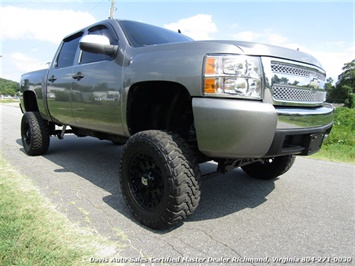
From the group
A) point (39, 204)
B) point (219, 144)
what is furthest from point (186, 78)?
point (39, 204)

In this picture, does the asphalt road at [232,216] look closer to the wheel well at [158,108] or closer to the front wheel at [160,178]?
the front wheel at [160,178]

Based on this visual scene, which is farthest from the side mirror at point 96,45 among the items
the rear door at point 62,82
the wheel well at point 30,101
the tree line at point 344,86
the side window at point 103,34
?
the tree line at point 344,86

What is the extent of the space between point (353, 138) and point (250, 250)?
256 inches

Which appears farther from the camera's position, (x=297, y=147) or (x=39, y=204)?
(x=39, y=204)

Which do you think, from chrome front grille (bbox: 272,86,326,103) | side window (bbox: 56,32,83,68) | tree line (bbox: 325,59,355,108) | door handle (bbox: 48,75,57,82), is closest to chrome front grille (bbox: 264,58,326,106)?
chrome front grille (bbox: 272,86,326,103)

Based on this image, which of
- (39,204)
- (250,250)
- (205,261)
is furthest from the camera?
(39,204)

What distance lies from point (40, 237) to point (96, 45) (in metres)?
1.74

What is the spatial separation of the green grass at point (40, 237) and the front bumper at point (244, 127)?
1056 millimetres

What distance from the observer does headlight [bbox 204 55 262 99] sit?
189cm

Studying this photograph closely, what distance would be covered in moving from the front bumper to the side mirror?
124 cm

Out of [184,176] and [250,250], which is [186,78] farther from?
[250,250]

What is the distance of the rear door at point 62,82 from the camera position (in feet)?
11.7

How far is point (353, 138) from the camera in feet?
23.0

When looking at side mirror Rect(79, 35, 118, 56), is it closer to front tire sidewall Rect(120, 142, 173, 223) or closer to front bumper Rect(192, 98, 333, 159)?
front tire sidewall Rect(120, 142, 173, 223)
